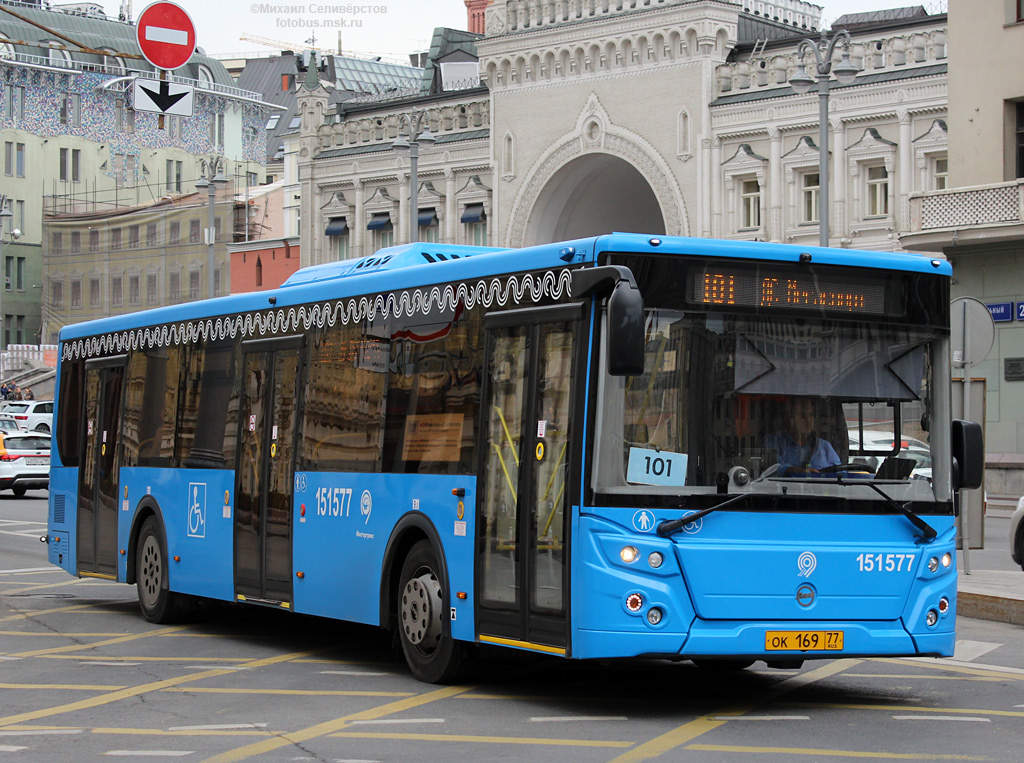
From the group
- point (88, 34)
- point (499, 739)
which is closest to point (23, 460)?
point (499, 739)

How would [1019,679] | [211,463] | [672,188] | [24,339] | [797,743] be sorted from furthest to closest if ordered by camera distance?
[24,339], [672,188], [211,463], [1019,679], [797,743]

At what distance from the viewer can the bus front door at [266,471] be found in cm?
1275

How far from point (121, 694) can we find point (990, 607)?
7861 millimetres

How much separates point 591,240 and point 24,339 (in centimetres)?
9043

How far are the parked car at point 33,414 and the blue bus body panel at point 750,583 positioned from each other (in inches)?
1470

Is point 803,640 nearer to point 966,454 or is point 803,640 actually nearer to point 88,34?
point 966,454

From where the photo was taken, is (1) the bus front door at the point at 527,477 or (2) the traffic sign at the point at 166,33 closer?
(1) the bus front door at the point at 527,477

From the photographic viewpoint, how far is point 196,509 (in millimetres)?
14078

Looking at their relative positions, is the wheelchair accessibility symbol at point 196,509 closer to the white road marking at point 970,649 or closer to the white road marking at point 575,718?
the white road marking at point 575,718

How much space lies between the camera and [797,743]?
8523mm

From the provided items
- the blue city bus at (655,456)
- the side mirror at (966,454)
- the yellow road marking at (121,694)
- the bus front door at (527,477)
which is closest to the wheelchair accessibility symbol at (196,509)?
the yellow road marking at (121,694)

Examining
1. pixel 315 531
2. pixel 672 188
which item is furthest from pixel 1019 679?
pixel 672 188

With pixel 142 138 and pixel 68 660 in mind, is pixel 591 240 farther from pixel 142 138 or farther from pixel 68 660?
pixel 142 138

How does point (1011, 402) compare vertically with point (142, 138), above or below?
below
